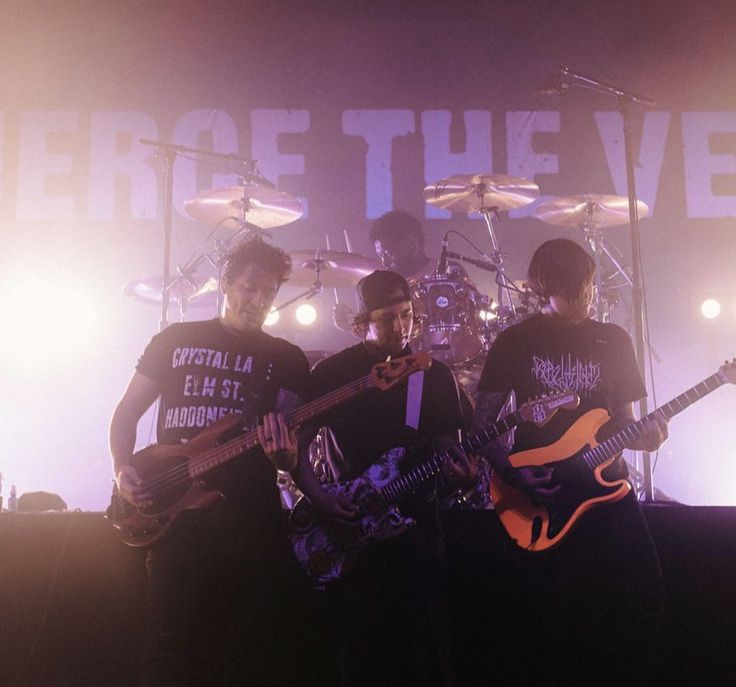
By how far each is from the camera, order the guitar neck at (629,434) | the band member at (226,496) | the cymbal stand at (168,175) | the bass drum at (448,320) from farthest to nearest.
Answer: the cymbal stand at (168,175)
the bass drum at (448,320)
the guitar neck at (629,434)
the band member at (226,496)

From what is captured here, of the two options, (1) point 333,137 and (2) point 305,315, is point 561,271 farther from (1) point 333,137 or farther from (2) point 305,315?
(1) point 333,137

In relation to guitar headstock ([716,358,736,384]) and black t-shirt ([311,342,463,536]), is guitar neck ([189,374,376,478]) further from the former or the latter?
guitar headstock ([716,358,736,384])

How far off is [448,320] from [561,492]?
306cm

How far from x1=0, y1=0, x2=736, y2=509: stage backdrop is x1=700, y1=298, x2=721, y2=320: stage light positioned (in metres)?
0.07

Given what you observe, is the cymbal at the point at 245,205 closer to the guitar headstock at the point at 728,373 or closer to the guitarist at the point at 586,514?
the guitarist at the point at 586,514

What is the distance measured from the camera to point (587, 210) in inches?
291

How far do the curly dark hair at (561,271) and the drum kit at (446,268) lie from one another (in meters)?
2.39

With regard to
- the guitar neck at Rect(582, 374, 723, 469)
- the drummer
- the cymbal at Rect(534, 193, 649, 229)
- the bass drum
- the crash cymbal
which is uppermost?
the cymbal at Rect(534, 193, 649, 229)

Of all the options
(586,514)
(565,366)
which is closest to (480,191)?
(565,366)

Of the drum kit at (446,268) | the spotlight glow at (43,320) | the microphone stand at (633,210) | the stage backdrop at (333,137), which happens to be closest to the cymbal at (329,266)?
the drum kit at (446,268)

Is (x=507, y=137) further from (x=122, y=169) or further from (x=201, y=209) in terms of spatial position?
(x=122, y=169)

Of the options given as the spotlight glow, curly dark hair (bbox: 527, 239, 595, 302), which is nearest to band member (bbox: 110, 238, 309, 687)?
curly dark hair (bbox: 527, 239, 595, 302)

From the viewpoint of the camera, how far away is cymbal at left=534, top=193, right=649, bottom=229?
23.8 ft

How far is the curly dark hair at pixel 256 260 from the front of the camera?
3.50 metres
